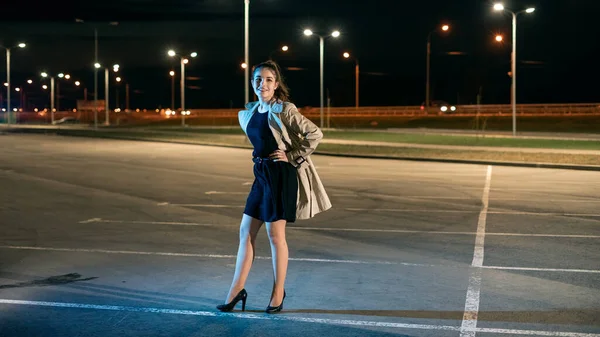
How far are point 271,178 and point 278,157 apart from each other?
0.55ft

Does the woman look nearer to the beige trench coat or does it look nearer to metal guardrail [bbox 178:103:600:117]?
the beige trench coat

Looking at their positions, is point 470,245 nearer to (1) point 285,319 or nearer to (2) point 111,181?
(1) point 285,319

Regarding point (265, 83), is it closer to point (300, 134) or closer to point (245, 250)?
point (300, 134)

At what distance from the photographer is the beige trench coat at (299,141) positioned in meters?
6.25

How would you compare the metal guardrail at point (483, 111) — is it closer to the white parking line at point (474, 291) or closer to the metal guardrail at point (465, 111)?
the metal guardrail at point (465, 111)

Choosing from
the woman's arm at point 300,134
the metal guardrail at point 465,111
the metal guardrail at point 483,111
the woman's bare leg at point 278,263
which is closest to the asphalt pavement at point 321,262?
the woman's bare leg at point 278,263

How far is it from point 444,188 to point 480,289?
10.2 m

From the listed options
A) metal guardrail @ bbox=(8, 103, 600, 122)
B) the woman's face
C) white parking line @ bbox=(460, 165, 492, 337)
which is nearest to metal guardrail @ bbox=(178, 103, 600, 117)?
metal guardrail @ bbox=(8, 103, 600, 122)

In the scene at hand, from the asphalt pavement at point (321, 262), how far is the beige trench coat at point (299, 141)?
0.88m

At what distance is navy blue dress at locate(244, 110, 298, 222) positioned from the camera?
6.28 metres

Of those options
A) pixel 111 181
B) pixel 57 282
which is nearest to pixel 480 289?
pixel 57 282

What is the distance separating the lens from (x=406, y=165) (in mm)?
24859

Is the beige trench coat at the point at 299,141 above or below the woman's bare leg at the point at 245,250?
above

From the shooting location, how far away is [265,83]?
20.6 ft
